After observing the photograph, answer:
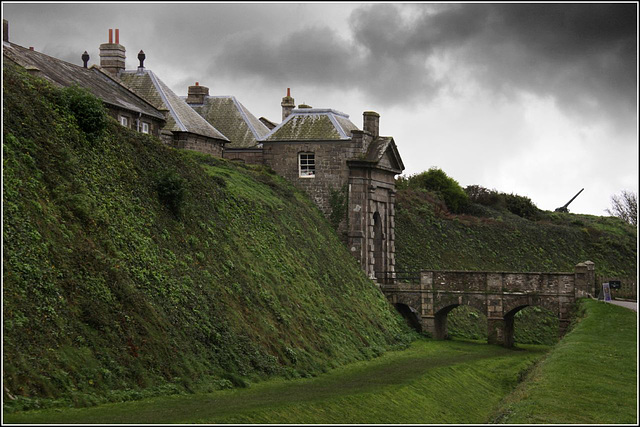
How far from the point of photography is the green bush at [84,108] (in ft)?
104

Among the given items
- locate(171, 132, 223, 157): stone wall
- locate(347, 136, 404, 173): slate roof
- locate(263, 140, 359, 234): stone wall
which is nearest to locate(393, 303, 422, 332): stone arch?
locate(263, 140, 359, 234): stone wall

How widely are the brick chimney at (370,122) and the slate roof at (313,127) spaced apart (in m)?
0.92

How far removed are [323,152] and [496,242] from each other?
26171mm

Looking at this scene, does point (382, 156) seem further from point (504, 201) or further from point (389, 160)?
point (504, 201)

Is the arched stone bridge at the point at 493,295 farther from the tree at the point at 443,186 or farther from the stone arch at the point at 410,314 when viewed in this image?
the tree at the point at 443,186

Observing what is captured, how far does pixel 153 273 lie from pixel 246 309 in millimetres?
5273

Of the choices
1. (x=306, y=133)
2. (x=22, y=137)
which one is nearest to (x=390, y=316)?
(x=306, y=133)

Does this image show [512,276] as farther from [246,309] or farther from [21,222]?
[21,222]

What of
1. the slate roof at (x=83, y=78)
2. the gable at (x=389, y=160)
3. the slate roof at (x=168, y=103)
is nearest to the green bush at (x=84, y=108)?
the slate roof at (x=83, y=78)

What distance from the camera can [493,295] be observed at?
Result: 5059 cm

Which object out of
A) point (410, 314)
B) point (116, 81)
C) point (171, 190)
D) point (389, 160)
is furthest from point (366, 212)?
point (171, 190)

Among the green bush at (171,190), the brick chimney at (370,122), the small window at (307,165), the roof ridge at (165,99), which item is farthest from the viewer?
the brick chimney at (370,122)

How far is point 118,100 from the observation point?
46.9 m

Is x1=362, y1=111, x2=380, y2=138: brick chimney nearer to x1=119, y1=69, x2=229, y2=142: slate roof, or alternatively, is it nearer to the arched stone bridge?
x1=119, y1=69, x2=229, y2=142: slate roof
